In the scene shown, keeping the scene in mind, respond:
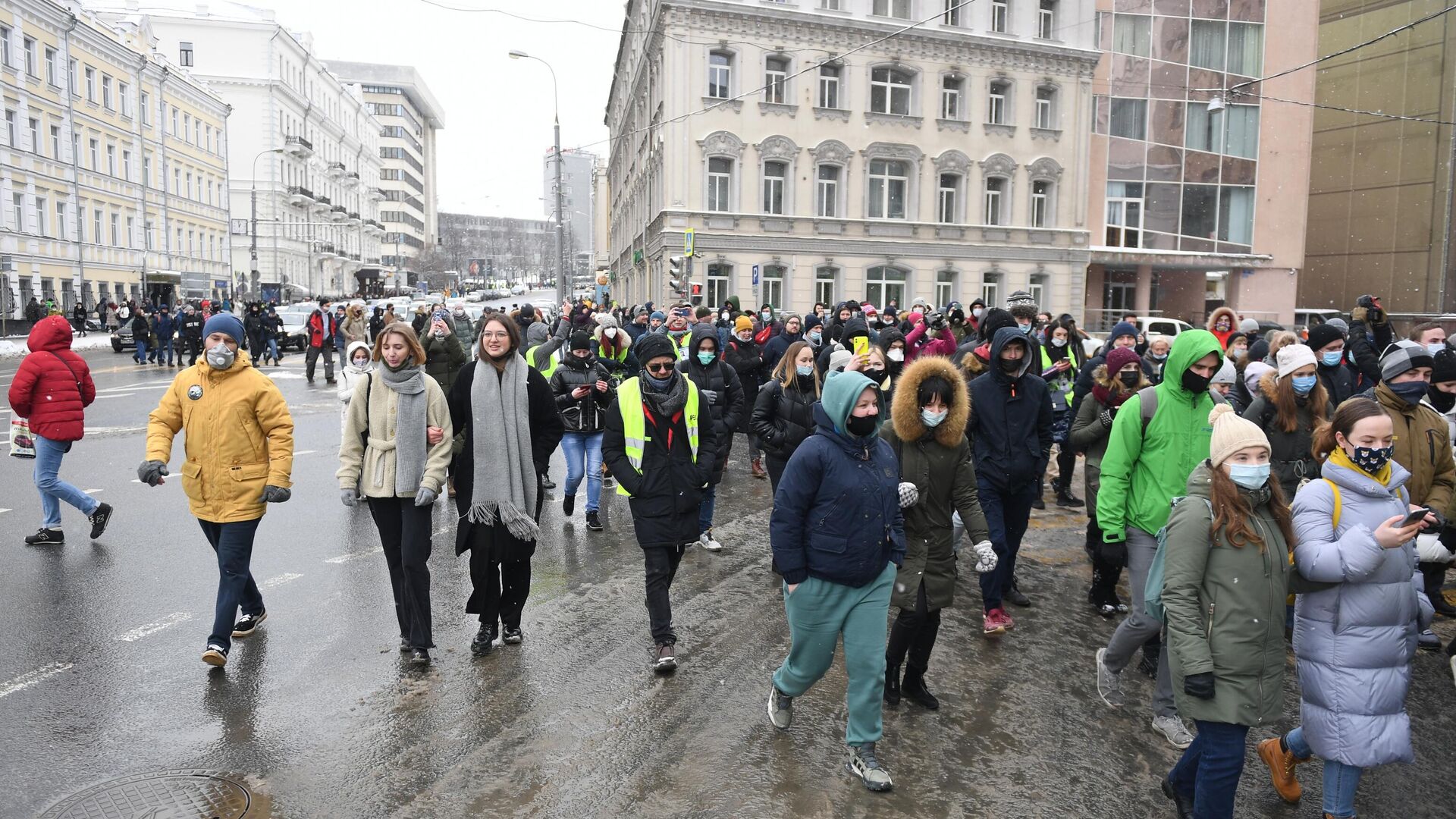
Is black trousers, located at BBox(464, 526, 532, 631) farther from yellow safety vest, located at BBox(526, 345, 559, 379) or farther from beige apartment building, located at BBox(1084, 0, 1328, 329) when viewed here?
beige apartment building, located at BBox(1084, 0, 1328, 329)

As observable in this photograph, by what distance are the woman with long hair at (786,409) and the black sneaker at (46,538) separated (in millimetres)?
5914

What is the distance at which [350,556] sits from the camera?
7816 mm

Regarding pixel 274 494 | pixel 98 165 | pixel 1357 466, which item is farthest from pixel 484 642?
pixel 98 165

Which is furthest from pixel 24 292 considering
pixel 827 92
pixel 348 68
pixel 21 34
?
pixel 348 68

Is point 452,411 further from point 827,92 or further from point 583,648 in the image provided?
point 827,92

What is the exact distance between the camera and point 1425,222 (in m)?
37.2

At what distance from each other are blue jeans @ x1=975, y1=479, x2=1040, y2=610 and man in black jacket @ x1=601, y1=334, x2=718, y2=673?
186 centimetres

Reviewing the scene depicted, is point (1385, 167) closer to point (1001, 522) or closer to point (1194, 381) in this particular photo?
point (1001, 522)

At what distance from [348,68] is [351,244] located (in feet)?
135

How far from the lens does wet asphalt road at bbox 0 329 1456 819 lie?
416cm

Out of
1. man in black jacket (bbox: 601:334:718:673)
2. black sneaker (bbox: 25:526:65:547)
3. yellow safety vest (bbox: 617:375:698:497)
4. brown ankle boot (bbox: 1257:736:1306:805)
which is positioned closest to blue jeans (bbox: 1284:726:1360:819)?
brown ankle boot (bbox: 1257:736:1306:805)

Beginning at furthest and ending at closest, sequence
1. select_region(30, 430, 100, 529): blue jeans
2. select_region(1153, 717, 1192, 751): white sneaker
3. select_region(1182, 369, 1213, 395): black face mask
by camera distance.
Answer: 1. select_region(30, 430, 100, 529): blue jeans
2. select_region(1182, 369, 1213, 395): black face mask
3. select_region(1153, 717, 1192, 751): white sneaker

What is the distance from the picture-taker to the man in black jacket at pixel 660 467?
5504 mm

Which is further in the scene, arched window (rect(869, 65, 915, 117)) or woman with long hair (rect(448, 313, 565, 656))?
arched window (rect(869, 65, 915, 117))
